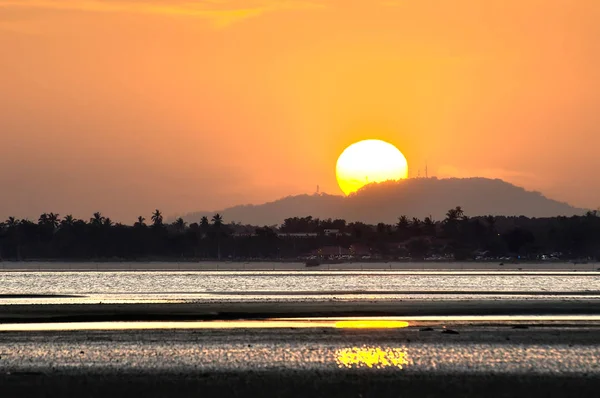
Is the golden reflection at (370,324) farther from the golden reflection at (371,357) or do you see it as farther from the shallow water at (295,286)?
the shallow water at (295,286)

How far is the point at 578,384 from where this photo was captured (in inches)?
1524

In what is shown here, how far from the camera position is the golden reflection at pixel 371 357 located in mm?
42822

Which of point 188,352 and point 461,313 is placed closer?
point 188,352

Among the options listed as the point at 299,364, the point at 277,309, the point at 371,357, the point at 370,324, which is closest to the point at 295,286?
the point at 277,309

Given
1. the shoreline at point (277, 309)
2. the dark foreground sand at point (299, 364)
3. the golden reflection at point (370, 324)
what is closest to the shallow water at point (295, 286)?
the shoreline at point (277, 309)

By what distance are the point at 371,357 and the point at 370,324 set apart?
1586cm

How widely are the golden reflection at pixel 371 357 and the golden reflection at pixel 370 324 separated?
33.0 feet

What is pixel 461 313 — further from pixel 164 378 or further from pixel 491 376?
pixel 164 378

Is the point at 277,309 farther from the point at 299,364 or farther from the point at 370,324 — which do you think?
the point at 299,364

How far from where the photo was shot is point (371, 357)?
4509 cm

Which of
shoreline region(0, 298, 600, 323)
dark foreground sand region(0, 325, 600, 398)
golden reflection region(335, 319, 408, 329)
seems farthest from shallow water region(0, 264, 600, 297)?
dark foreground sand region(0, 325, 600, 398)

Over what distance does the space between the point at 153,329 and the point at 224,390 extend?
2157cm

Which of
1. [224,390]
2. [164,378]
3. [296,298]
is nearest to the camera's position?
[224,390]

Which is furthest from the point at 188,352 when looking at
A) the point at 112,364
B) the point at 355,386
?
the point at 355,386
